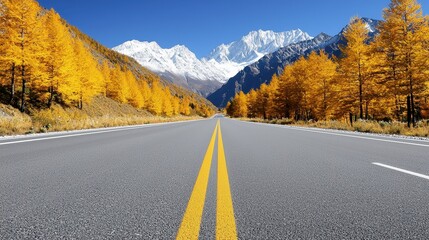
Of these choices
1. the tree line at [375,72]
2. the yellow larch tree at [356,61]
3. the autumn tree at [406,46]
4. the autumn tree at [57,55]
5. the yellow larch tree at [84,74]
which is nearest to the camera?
the autumn tree at [406,46]

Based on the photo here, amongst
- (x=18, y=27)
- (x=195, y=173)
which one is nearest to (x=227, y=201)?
(x=195, y=173)

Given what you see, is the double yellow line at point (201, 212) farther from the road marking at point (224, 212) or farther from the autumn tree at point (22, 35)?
the autumn tree at point (22, 35)

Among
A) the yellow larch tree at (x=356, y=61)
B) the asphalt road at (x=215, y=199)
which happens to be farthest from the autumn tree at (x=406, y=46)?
the asphalt road at (x=215, y=199)

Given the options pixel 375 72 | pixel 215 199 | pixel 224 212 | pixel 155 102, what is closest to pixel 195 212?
pixel 224 212

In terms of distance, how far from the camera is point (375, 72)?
23766mm

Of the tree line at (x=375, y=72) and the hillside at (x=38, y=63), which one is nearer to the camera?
the tree line at (x=375, y=72)

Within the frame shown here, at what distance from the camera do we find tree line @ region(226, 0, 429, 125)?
2062 cm

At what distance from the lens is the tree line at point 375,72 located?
20.6 m

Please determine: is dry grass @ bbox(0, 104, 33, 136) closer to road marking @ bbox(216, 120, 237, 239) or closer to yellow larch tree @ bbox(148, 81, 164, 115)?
road marking @ bbox(216, 120, 237, 239)

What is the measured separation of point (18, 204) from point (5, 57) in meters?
29.7

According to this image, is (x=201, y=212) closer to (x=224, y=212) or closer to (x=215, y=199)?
(x=224, y=212)

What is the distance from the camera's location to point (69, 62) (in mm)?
35344

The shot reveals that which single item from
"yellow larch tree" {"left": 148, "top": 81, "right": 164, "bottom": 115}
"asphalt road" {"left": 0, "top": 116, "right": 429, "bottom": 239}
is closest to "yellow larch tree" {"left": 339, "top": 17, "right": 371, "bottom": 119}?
"asphalt road" {"left": 0, "top": 116, "right": 429, "bottom": 239}

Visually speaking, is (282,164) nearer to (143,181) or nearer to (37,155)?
(143,181)
